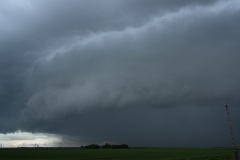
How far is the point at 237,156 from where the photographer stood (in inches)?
1485
